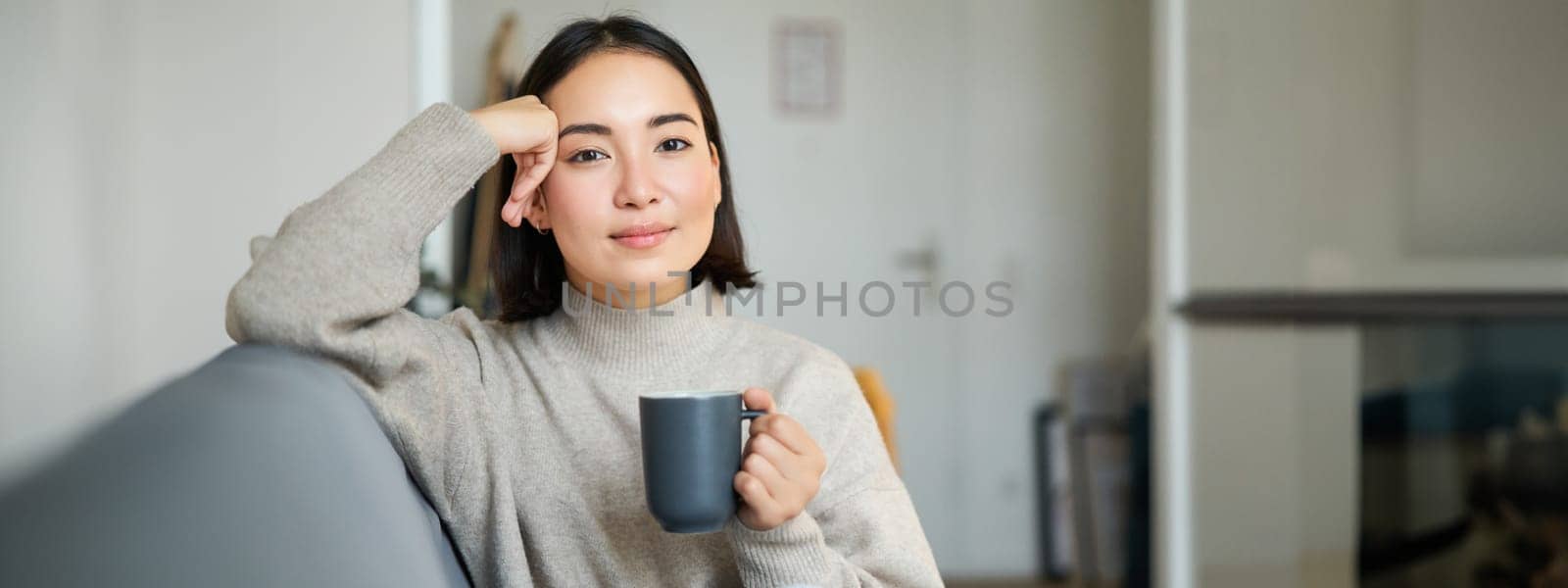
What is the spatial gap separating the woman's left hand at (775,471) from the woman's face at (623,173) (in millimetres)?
193

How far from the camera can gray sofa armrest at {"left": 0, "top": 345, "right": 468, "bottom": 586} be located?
44cm

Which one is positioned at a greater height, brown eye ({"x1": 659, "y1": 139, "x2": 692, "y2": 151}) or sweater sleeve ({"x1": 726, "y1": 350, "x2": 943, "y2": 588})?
brown eye ({"x1": 659, "y1": 139, "x2": 692, "y2": 151})

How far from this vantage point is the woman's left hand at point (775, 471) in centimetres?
85

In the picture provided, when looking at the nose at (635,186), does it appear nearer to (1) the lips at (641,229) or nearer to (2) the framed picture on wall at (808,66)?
(1) the lips at (641,229)

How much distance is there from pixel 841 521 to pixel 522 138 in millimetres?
372

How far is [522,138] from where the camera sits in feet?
3.21

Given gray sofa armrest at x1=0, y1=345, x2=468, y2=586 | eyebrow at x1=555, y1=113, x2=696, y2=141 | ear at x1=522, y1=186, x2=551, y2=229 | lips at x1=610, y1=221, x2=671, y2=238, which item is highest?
eyebrow at x1=555, y1=113, x2=696, y2=141

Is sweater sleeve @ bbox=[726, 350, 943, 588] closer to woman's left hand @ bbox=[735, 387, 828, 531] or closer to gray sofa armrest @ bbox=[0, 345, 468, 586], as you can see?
woman's left hand @ bbox=[735, 387, 828, 531]

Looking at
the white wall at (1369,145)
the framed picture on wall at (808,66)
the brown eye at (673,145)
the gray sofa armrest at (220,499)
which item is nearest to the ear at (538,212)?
the brown eye at (673,145)

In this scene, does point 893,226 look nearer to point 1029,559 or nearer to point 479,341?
point 1029,559

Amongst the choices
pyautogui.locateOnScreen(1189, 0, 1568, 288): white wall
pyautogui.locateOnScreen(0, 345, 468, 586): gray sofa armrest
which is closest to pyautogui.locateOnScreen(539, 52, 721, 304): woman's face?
pyautogui.locateOnScreen(0, 345, 468, 586): gray sofa armrest

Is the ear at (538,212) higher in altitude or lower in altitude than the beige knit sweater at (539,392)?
higher

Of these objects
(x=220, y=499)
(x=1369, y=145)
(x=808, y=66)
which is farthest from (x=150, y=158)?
(x=808, y=66)

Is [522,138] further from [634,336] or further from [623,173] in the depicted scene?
[634,336]
